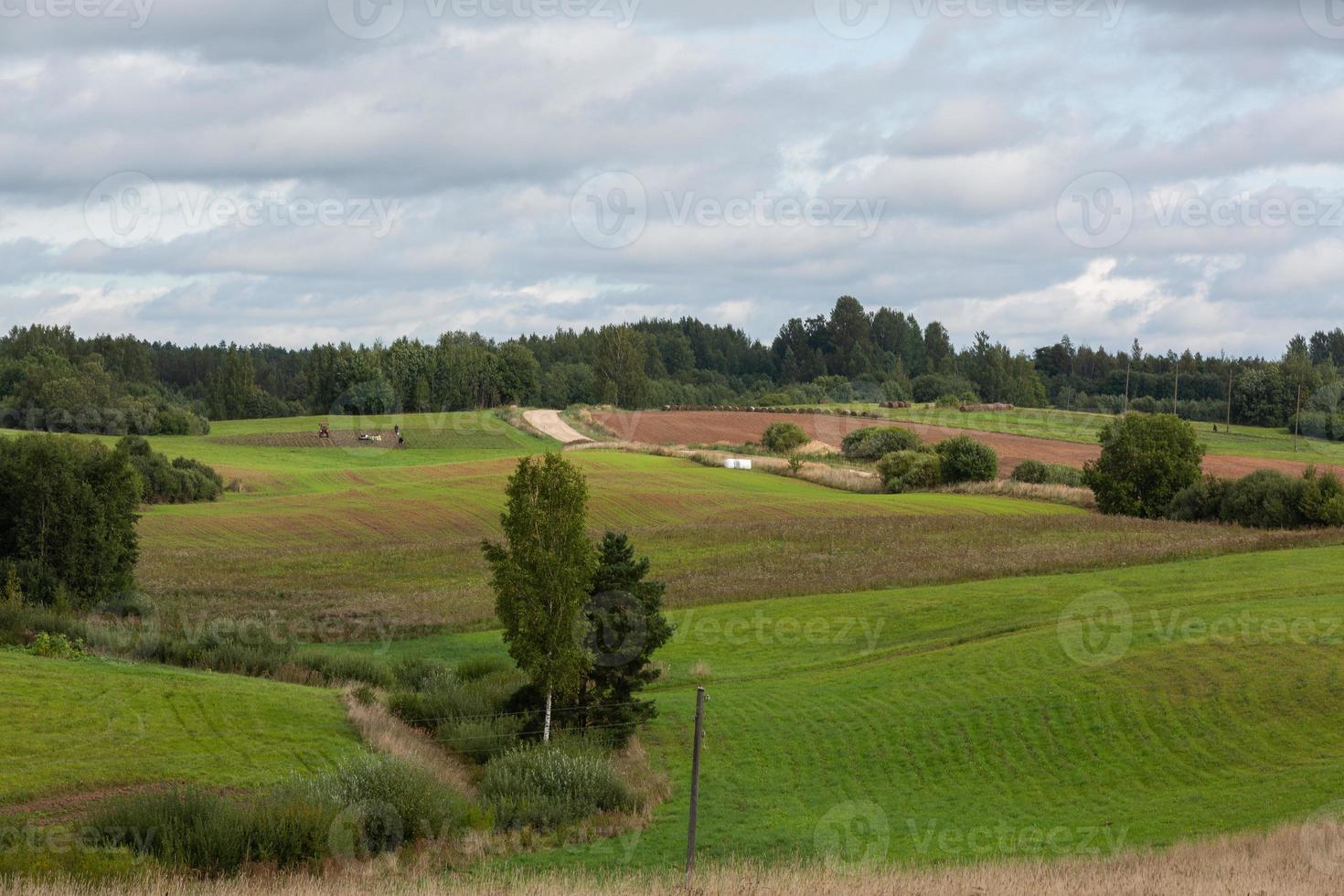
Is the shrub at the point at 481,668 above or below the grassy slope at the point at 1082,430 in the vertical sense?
below

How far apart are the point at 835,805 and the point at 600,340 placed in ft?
486

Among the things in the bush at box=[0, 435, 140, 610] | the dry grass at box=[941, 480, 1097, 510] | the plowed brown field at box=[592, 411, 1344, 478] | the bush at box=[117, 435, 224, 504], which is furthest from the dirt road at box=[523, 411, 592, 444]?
the bush at box=[0, 435, 140, 610]

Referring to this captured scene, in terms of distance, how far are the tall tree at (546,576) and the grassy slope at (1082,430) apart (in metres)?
90.4

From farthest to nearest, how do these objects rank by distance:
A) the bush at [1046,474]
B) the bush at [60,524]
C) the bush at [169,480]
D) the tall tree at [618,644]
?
1. the bush at [1046,474]
2. the bush at [169,480]
3. the bush at [60,524]
4. the tall tree at [618,644]

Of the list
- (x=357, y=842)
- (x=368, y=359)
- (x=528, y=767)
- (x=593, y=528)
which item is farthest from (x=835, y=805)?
(x=368, y=359)

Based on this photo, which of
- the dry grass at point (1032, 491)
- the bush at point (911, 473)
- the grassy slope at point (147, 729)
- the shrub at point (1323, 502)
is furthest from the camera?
the bush at point (911, 473)

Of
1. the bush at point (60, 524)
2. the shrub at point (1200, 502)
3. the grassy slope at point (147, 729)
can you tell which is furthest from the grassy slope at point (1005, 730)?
the shrub at point (1200, 502)

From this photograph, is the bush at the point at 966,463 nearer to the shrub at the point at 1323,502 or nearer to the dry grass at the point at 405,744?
the shrub at the point at 1323,502

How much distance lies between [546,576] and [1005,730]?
9.23m

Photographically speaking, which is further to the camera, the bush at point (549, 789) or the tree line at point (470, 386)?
the tree line at point (470, 386)

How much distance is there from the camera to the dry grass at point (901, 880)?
1358cm

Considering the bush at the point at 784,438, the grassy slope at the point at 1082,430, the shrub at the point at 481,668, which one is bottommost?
the shrub at the point at 481,668

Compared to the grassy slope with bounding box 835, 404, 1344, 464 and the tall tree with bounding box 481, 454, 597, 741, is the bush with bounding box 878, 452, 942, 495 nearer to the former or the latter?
the grassy slope with bounding box 835, 404, 1344, 464

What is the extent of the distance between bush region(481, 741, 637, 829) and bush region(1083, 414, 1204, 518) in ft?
168
